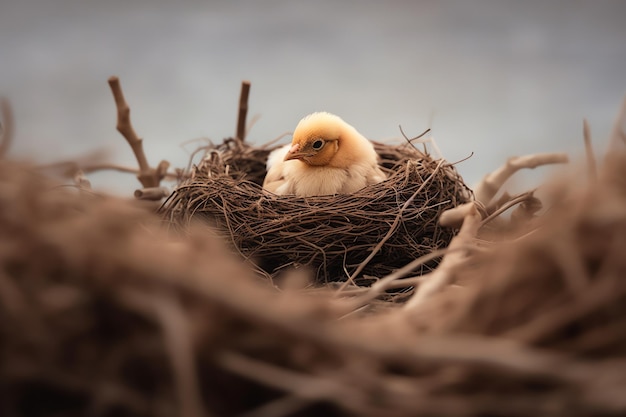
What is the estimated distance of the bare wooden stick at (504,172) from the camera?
5.48 ft

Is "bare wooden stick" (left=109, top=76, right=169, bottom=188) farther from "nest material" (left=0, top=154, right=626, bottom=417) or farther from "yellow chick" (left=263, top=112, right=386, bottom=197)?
"nest material" (left=0, top=154, right=626, bottom=417)

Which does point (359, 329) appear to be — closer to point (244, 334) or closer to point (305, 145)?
point (244, 334)

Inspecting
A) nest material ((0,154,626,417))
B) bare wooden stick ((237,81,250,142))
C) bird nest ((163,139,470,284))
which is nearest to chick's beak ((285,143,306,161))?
bird nest ((163,139,470,284))

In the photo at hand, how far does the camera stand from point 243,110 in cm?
215

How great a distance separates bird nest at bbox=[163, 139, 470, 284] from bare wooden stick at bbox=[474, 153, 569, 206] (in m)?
0.12

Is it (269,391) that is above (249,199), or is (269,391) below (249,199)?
below

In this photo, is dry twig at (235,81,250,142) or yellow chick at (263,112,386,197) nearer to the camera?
yellow chick at (263,112,386,197)

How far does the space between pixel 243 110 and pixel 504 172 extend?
88 centimetres

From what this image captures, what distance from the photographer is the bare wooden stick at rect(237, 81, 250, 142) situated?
2.10m

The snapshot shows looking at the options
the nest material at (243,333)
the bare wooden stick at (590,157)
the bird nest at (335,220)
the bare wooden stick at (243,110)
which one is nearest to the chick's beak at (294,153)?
the bird nest at (335,220)

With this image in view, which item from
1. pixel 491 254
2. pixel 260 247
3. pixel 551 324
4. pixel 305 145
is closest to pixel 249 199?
pixel 260 247

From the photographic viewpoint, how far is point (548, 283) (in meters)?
0.58

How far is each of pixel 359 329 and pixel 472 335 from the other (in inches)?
4.2

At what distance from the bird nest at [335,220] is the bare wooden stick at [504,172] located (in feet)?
A: 0.38
